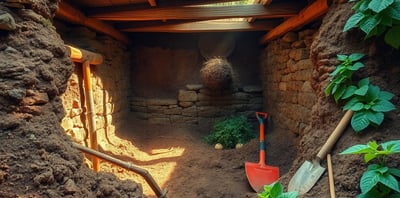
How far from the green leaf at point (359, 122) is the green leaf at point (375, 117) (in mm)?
25

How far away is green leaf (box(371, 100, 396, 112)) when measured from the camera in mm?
1733

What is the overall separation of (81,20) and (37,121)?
87.1 inches

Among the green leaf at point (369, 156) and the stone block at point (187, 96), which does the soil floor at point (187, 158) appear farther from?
the green leaf at point (369, 156)

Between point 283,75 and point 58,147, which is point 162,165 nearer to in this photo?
point 283,75

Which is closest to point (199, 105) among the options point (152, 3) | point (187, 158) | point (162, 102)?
point (162, 102)

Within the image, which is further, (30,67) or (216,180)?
Result: (216,180)

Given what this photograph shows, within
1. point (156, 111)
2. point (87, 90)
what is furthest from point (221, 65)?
point (87, 90)

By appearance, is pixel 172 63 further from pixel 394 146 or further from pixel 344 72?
pixel 394 146

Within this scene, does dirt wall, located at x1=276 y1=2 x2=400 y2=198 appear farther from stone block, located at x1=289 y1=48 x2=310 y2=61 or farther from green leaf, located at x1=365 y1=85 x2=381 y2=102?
stone block, located at x1=289 y1=48 x2=310 y2=61

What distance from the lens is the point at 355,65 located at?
195 centimetres

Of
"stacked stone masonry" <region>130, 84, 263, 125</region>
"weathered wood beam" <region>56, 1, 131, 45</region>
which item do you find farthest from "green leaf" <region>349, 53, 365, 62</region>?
"stacked stone masonry" <region>130, 84, 263, 125</region>

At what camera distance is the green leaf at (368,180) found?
4.77 ft

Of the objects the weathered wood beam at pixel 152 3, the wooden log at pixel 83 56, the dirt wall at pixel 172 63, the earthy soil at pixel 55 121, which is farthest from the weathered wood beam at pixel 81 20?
the earthy soil at pixel 55 121

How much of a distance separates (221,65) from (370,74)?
2.96 m
